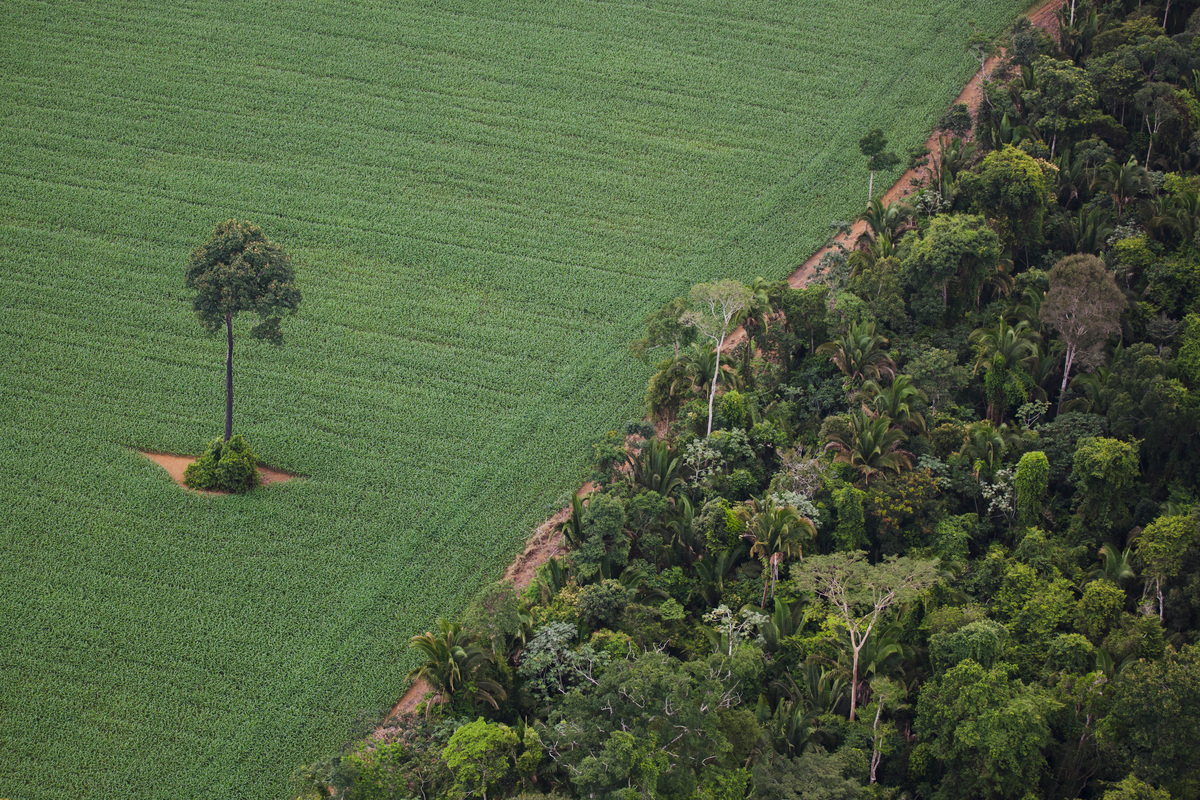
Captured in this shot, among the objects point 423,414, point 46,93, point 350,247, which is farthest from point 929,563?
point 46,93

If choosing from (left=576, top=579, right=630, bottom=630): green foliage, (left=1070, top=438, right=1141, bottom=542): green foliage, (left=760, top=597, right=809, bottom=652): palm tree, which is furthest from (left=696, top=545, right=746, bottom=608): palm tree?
(left=1070, top=438, right=1141, bottom=542): green foliage

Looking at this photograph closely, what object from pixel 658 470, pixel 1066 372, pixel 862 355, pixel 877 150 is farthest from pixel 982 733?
pixel 877 150

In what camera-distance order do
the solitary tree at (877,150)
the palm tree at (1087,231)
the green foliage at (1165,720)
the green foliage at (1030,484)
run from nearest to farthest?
the green foliage at (1165,720) < the green foliage at (1030,484) < the palm tree at (1087,231) < the solitary tree at (877,150)

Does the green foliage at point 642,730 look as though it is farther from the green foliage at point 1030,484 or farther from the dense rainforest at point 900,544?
the green foliage at point 1030,484

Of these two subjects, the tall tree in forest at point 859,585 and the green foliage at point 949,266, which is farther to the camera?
the green foliage at point 949,266

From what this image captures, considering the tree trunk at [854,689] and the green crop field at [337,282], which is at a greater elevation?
the green crop field at [337,282]

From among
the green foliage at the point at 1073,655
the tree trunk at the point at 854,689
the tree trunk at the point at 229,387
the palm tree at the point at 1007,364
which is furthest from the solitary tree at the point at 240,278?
the green foliage at the point at 1073,655

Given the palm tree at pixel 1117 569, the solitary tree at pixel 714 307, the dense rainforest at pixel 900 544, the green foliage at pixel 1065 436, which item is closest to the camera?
the dense rainforest at pixel 900 544

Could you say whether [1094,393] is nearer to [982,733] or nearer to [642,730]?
[982,733]
